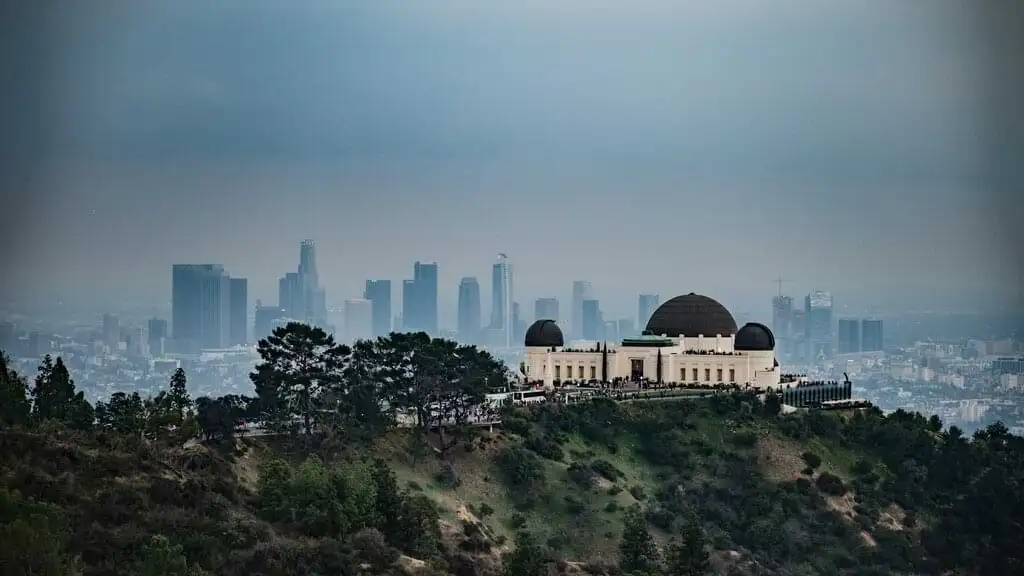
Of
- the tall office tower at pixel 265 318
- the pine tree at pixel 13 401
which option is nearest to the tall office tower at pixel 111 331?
the tall office tower at pixel 265 318

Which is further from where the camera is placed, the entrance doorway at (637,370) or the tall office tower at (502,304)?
the tall office tower at (502,304)

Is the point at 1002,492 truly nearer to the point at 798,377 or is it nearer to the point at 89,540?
the point at 798,377

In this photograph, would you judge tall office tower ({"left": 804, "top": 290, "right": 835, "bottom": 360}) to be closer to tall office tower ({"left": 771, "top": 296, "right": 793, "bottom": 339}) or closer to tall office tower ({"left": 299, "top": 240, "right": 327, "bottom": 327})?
tall office tower ({"left": 771, "top": 296, "right": 793, "bottom": 339})

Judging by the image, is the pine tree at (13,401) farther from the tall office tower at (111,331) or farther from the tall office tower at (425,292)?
the tall office tower at (425,292)

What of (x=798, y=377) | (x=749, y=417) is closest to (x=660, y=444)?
(x=749, y=417)

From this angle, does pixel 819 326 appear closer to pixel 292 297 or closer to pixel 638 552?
pixel 292 297

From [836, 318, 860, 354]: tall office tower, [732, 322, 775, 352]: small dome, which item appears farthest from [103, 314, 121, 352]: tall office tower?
[836, 318, 860, 354]: tall office tower
